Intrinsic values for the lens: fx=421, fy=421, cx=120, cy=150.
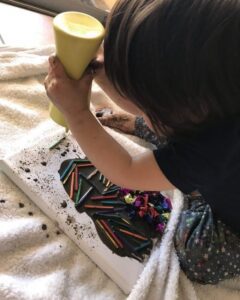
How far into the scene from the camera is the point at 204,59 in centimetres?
52

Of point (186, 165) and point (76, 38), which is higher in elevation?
point (76, 38)

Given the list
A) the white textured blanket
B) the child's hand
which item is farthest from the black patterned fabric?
the child's hand

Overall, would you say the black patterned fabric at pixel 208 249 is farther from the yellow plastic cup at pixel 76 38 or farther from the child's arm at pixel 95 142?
the yellow plastic cup at pixel 76 38

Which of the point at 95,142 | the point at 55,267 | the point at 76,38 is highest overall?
the point at 76,38

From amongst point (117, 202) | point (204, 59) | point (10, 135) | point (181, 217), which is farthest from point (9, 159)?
point (204, 59)

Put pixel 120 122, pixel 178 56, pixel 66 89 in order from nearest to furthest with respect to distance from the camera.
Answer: pixel 178 56, pixel 66 89, pixel 120 122

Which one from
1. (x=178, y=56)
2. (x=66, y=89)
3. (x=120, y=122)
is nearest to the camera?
(x=178, y=56)

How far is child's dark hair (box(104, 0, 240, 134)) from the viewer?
512 mm

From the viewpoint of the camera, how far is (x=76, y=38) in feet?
1.94

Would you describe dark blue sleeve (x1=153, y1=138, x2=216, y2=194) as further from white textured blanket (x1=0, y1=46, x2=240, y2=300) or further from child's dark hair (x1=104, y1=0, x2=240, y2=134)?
white textured blanket (x1=0, y1=46, x2=240, y2=300)

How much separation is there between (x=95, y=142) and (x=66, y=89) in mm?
100

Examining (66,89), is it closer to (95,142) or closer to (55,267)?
(95,142)

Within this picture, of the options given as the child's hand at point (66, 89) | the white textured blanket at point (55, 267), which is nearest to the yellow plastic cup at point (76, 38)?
the child's hand at point (66, 89)

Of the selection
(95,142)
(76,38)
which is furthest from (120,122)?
(76,38)
